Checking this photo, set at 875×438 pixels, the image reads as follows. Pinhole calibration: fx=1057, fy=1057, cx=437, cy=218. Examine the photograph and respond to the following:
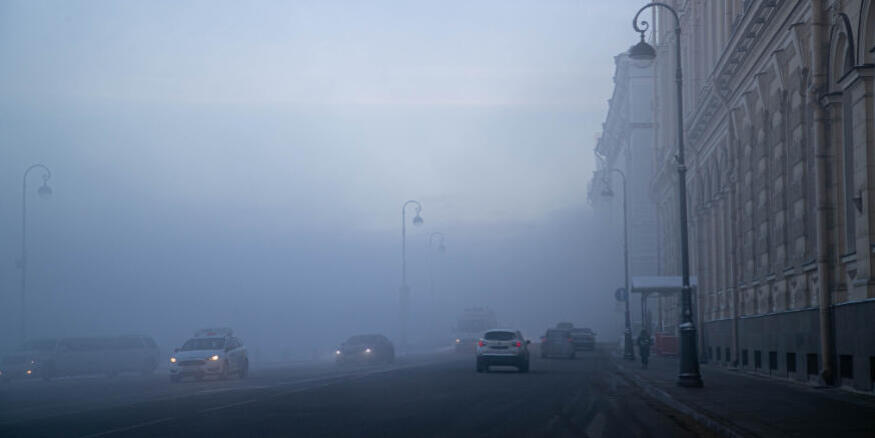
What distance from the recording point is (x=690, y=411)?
18.4m

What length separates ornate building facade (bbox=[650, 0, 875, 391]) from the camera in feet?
73.5

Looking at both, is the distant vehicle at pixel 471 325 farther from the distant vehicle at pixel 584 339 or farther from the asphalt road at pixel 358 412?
the asphalt road at pixel 358 412

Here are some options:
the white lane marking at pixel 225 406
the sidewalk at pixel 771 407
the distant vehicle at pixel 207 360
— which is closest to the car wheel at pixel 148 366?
the distant vehicle at pixel 207 360

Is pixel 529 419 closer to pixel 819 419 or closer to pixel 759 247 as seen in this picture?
pixel 819 419

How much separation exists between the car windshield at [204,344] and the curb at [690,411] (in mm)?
16375

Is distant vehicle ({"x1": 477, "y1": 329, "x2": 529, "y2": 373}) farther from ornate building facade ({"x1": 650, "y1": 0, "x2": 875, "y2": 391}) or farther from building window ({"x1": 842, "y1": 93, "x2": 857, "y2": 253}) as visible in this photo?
building window ({"x1": 842, "y1": 93, "x2": 857, "y2": 253})

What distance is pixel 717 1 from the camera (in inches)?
1684

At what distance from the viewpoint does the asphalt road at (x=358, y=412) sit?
51.9ft

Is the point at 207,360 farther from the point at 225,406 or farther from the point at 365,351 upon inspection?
the point at 365,351

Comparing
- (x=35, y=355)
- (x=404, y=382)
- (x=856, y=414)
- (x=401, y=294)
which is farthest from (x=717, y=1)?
(x=401, y=294)

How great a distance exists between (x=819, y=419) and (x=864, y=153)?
802 cm

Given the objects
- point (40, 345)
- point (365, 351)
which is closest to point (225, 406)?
point (40, 345)

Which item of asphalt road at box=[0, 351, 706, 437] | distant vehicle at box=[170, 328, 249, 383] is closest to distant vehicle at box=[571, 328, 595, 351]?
distant vehicle at box=[170, 328, 249, 383]

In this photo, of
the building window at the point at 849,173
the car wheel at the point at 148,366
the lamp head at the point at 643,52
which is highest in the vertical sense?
the lamp head at the point at 643,52
